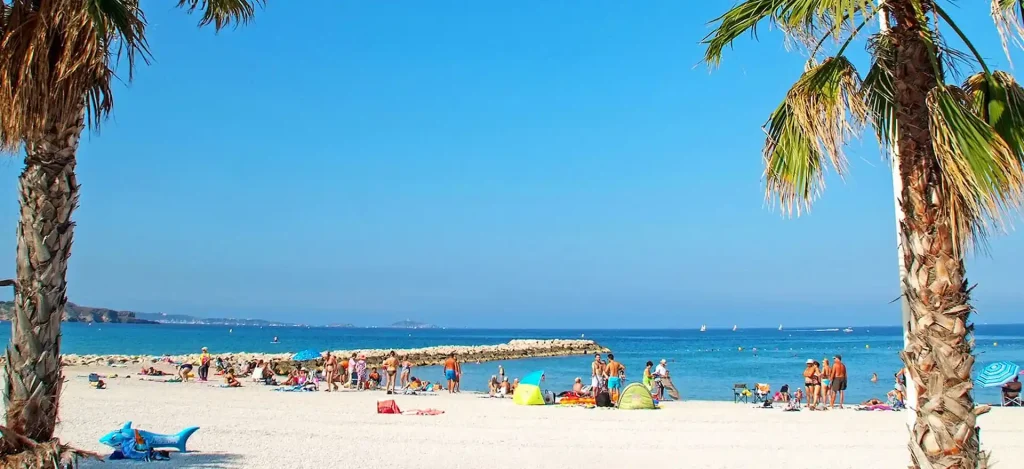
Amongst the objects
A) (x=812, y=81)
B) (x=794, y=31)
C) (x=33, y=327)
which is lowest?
(x=33, y=327)

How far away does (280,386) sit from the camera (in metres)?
25.0

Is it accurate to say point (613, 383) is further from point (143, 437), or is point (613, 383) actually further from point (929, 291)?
point (929, 291)

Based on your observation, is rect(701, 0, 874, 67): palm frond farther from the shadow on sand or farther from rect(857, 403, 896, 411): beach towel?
rect(857, 403, 896, 411): beach towel

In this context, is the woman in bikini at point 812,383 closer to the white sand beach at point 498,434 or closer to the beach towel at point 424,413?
the white sand beach at point 498,434

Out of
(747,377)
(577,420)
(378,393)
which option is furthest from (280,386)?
(747,377)

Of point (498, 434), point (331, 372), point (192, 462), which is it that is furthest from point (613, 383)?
point (192, 462)

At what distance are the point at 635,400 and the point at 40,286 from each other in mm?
14506

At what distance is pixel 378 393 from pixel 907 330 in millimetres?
19722

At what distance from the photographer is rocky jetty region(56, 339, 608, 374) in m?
43.0

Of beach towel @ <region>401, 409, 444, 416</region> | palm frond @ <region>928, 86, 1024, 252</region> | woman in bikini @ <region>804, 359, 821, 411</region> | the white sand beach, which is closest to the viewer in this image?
palm frond @ <region>928, 86, 1024, 252</region>

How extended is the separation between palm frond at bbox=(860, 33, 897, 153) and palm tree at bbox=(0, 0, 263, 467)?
592 cm

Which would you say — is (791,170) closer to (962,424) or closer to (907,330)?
(907,330)

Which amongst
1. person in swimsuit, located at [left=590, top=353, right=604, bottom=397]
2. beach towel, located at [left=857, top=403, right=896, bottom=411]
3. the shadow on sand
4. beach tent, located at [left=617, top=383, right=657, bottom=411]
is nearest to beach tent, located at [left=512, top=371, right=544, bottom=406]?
person in swimsuit, located at [left=590, top=353, right=604, bottom=397]

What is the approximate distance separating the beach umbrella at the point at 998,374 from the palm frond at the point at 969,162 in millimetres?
19978
